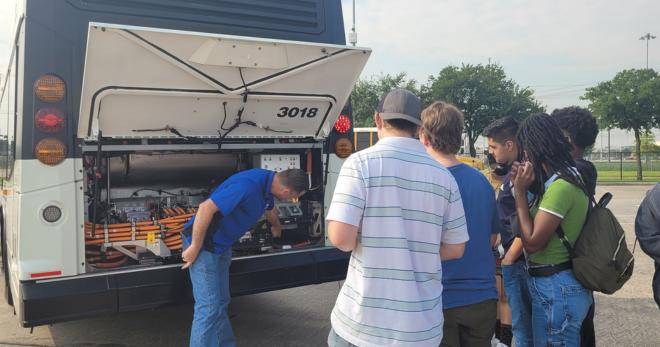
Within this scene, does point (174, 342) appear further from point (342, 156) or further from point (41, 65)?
point (41, 65)

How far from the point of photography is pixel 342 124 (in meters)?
4.78

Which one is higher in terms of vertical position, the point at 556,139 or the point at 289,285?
the point at 556,139

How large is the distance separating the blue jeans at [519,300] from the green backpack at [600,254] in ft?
1.64

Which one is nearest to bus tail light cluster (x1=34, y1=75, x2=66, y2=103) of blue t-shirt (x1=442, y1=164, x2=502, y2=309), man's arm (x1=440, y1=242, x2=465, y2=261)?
blue t-shirt (x1=442, y1=164, x2=502, y2=309)

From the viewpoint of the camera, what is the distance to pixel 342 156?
4785 millimetres

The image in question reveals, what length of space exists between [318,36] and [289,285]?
83.2 inches

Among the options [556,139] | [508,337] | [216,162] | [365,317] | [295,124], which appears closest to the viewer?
[365,317]

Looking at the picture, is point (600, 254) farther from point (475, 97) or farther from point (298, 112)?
point (475, 97)

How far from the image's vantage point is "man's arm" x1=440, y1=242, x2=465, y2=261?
7.61ft

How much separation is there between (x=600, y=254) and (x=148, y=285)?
2819 millimetres

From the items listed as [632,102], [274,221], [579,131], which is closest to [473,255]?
[579,131]

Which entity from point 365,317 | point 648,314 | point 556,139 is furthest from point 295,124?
point 648,314

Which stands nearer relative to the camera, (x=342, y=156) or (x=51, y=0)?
(x=51, y=0)

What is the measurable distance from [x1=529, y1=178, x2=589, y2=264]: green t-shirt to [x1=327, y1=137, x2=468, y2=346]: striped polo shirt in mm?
823
